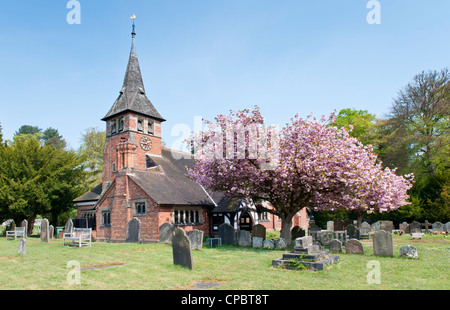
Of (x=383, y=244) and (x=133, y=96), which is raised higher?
(x=133, y=96)

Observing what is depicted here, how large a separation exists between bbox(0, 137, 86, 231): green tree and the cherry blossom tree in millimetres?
18812

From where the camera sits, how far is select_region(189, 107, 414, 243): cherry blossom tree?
16656mm

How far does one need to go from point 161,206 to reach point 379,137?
92.3ft

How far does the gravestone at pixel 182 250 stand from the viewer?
1132cm

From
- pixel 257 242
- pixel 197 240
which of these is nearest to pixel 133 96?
pixel 197 240

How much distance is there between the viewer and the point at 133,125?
106ft

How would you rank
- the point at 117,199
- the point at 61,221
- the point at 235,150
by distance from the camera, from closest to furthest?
the point at 235,150 → the point at 117,199 → the point at 61,221

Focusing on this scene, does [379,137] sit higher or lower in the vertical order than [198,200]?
higher

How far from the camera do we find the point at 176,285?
8.77 meters

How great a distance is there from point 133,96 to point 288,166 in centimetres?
2289

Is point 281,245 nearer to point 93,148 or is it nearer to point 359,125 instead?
point 359,125

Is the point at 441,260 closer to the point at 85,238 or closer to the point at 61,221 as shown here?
the point at 85,238
